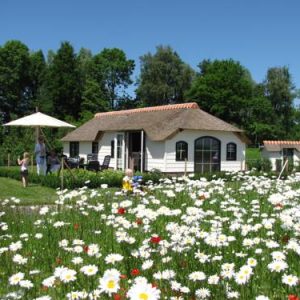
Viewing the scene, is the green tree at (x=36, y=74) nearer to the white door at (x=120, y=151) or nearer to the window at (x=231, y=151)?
the white door at (x=120, y=151)

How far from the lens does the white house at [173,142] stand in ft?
84.4

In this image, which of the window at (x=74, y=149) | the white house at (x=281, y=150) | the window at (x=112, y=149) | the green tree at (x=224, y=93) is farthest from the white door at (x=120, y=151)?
the green tree at (x=224, y=93)

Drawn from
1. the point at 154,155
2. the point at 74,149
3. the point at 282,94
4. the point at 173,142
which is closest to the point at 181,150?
the point at 173,142

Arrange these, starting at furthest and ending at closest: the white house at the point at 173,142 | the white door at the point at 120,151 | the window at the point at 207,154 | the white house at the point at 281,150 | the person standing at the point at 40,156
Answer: the white house at the point at 281,150, the white door at the point at 120,151, the window at the point at 207,154, the white house at the point at 173,142, the person standing at the point at 40,156

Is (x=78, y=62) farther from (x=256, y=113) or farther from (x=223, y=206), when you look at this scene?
(x=223, y=206)

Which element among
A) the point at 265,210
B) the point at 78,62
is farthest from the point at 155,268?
the point at 78,62

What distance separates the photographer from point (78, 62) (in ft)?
209

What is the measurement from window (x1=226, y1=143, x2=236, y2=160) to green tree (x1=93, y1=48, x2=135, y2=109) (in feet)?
120

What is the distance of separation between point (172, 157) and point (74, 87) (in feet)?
122

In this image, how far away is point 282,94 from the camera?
65.4 m

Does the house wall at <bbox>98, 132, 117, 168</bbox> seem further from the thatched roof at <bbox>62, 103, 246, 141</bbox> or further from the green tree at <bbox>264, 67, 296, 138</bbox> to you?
the green tree at <bbox>264, 67, 296, 138</bbox>

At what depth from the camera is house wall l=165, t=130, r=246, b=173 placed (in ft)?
83.9

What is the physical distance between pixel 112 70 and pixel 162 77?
267 inches

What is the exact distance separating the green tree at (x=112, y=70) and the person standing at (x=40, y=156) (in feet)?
141
